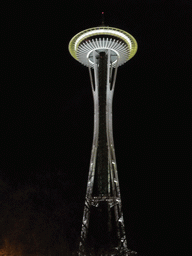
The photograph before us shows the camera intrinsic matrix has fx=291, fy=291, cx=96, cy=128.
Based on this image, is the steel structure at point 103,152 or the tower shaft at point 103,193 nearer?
the tower shaft at point 103,193

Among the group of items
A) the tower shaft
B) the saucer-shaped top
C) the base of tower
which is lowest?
the base of tower

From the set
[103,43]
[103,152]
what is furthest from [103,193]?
[103,43]

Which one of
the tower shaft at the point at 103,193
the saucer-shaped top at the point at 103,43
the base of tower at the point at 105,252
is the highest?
the saucer-shaped top at the point at 103,43

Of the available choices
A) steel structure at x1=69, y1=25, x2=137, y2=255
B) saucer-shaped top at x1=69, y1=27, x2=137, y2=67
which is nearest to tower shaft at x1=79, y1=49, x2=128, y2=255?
steel structure at x1=69, y1=25, x2=137, y2=255

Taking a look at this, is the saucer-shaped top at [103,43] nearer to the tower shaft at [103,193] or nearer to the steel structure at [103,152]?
the steel structure at [103,152]

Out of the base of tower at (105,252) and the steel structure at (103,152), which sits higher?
the steel structure at (103,152)

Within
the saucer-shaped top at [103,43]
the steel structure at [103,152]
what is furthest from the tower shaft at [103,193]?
the saucer-shaped top at [103,43]

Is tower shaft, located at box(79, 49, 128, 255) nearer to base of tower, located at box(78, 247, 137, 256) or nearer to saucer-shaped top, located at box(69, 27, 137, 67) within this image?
base of tower, located at box(78, 247, 137, 256)

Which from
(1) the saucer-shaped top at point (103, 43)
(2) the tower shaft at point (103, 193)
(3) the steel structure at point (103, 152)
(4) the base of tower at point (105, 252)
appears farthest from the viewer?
(1) the saucer-shaped top at point (103, 43)
